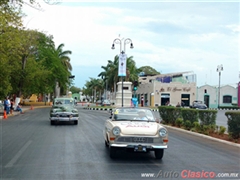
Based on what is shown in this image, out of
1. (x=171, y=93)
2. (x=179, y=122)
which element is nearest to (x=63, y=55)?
(x=171, y=93)

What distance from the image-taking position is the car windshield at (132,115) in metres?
11.0

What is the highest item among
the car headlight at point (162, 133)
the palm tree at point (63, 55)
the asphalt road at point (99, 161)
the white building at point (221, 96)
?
the palm tree at point (63, 55)

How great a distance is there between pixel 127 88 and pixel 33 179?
1744 inches

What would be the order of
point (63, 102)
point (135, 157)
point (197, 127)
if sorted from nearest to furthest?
point (135, 157), point (197, 127), point (63, 102)

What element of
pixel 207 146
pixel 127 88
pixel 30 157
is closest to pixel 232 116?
pixel 207 146

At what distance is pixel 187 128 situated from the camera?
1916 centimetres

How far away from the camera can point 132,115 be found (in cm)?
1122

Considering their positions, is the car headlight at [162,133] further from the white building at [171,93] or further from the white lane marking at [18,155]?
the white building at [171,93]

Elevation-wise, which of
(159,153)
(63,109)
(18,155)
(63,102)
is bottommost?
(18,155)

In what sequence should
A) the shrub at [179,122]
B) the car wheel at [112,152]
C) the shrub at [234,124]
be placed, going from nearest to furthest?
the car wheel at [112,152] < the shrub at [234,124] < the shrub at [179,122]

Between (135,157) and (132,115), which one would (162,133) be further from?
(132,115)

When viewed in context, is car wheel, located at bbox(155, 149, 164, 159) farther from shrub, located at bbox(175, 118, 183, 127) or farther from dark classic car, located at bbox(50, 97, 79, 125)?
dark classic car, located at bbox(50, 97, 79, 125)

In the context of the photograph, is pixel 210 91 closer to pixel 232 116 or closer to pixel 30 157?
pixel 232 116

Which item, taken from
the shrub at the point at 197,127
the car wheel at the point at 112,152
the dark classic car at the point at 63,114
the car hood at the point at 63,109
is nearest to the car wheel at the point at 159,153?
the car wheel at the point at 112,152
